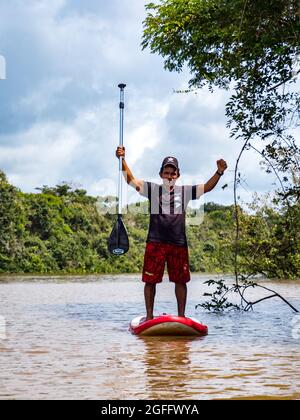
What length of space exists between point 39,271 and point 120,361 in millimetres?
37215

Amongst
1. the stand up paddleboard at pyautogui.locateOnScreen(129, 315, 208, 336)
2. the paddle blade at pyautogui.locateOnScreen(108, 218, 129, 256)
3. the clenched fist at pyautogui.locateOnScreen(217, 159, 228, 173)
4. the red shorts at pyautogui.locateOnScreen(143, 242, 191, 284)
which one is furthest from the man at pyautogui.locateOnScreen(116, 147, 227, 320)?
the paddle blade at pyautogui.locateOnScreen(108, 218, 129, 256)

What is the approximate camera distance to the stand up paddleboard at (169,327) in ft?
26.5

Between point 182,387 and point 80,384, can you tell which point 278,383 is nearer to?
Answer: point 182,387

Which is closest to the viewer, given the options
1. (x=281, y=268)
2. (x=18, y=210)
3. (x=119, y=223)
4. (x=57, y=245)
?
(x=119, y=223)

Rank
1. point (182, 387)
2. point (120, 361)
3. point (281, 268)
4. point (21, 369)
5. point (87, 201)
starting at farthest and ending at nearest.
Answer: point (87, 201), point (281, 268), point (120, 361), point (21, 369), point (182, 387)

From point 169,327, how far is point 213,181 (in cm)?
161

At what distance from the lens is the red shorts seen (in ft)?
27.3

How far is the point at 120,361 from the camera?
629cm

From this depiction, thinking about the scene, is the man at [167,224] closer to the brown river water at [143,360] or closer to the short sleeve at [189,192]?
the short sleeve at [189,192]

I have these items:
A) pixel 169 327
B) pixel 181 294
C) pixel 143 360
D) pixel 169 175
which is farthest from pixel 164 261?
pixel 143 360

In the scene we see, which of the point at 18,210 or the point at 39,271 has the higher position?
the point at 18,210

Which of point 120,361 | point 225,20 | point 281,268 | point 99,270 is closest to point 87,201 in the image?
point 99,270

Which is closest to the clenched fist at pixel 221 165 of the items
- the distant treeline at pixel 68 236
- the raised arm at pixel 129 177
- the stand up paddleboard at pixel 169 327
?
the raised arm at pixel 129 177

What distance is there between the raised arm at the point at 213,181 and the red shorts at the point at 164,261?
2.13ft
